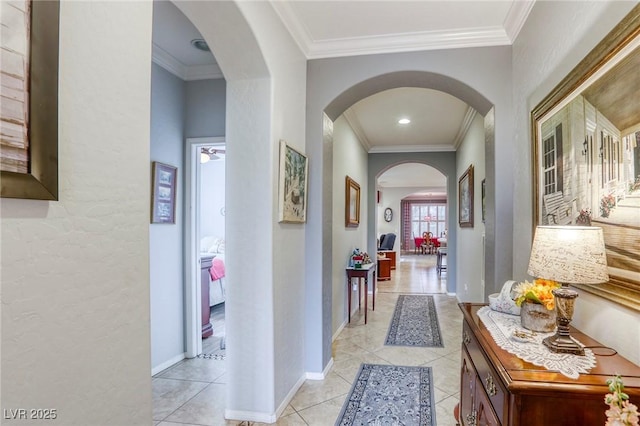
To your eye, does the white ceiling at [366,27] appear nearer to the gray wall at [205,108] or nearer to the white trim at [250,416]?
the gray wall at [205,108]

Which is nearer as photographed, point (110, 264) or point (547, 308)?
point (110, 264)

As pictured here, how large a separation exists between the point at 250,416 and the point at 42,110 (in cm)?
221

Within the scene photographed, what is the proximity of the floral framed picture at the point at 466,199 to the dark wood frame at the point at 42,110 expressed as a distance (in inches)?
179

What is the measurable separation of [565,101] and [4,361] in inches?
83.6

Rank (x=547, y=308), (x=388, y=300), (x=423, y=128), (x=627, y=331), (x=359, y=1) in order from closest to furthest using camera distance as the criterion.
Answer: (x=627, y=331) < (x=547, y=308) < (x=359, y=1) < (x=423, y=128) < (x=388, y=300)

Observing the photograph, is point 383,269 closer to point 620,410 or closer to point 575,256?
point 575,256

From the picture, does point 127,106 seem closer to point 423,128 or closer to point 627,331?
point 627,331

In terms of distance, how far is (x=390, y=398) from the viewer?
268 centimetres

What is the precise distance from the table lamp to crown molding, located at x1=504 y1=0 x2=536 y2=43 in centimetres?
165

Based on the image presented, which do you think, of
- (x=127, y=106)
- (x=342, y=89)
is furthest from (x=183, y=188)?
(x=127, y=106)

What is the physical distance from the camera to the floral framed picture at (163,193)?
306 cm

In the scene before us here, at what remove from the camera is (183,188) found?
11.2 ft

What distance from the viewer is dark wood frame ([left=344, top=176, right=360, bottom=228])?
191 inches

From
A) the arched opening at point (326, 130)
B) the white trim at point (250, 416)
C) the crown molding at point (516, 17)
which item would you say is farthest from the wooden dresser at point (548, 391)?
the crown molding at point (516, 17)
